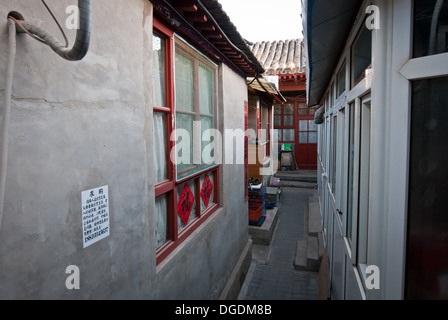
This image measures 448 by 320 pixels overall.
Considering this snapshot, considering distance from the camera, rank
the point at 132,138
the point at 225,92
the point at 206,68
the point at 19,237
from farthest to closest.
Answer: the point at 225,92 → the point at 206,68 → the point at 132,138 → the point at 19,237

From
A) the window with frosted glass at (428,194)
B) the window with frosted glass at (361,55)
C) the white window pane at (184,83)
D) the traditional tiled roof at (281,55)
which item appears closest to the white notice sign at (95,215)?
the white window pane at (184,83)

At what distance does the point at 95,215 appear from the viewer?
2.12 meters

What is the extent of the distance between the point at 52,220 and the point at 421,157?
6.89 ft

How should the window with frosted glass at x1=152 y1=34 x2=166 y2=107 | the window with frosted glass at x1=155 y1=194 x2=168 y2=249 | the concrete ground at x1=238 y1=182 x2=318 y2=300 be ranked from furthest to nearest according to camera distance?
the concrete ground at x1=238 y1=182 x2=318 y2=300
the window with frosted glass at x1=155 y1=194 x2=168 y2=249
the window with frosted glass at x1=152 y1=34 x2=166 y2=107

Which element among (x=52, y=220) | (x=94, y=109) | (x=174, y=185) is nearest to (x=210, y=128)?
(x=174, y=185)

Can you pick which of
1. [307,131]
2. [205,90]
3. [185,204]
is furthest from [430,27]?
[307,131]

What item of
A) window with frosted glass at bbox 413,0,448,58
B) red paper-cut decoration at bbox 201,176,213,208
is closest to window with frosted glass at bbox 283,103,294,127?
red paper-cut decoration at bbox 201,176,213,208

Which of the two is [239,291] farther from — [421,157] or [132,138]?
[421,157]

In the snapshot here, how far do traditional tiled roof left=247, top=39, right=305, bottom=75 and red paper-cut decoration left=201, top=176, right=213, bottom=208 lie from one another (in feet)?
38.1

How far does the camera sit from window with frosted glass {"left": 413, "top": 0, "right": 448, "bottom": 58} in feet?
4.83

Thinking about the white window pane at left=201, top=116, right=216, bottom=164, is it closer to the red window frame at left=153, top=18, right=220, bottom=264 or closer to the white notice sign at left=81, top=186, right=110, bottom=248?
the red window frame at left=153, top=18, right=220, bottom=264

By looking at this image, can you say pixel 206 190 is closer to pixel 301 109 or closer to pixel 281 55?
pixel 301 109

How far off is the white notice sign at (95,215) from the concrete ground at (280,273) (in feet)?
15.1

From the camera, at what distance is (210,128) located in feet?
16.2
